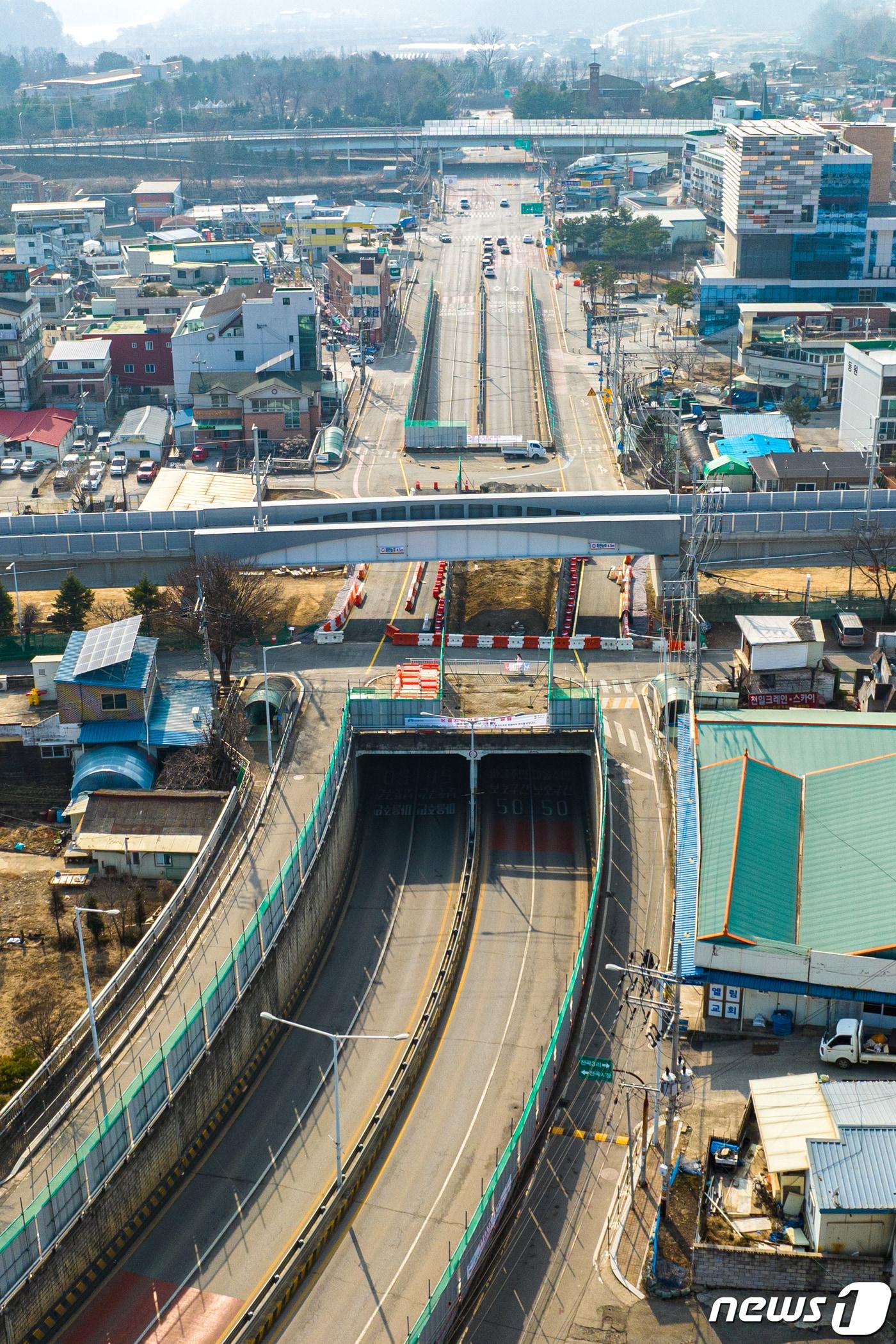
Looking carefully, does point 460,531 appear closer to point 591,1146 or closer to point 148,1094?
point 591,1146

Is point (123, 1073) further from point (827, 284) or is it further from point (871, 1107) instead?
point (827, 284)

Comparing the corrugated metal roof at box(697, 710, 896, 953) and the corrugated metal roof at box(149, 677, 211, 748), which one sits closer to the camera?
the corrugated metal roof at box(697, 710, 896, 953)

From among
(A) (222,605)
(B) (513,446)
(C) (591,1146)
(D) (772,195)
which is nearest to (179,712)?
(A) (222,605)

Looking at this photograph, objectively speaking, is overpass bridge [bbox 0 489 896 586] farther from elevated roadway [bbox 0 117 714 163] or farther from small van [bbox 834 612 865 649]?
elevated roadway [bbox 0 117 714 163]

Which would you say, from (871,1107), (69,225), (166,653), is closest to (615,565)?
(166,653)

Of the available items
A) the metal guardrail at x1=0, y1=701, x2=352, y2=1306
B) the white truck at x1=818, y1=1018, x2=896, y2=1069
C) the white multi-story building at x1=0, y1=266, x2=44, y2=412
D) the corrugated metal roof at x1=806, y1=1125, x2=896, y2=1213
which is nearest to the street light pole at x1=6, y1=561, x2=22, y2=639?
the metal guardrail at x1=0, y1=701, x2=352, y2=1306

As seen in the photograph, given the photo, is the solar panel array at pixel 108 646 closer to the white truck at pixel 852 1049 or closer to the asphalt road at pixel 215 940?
the asphalt road at pixel 215 940
